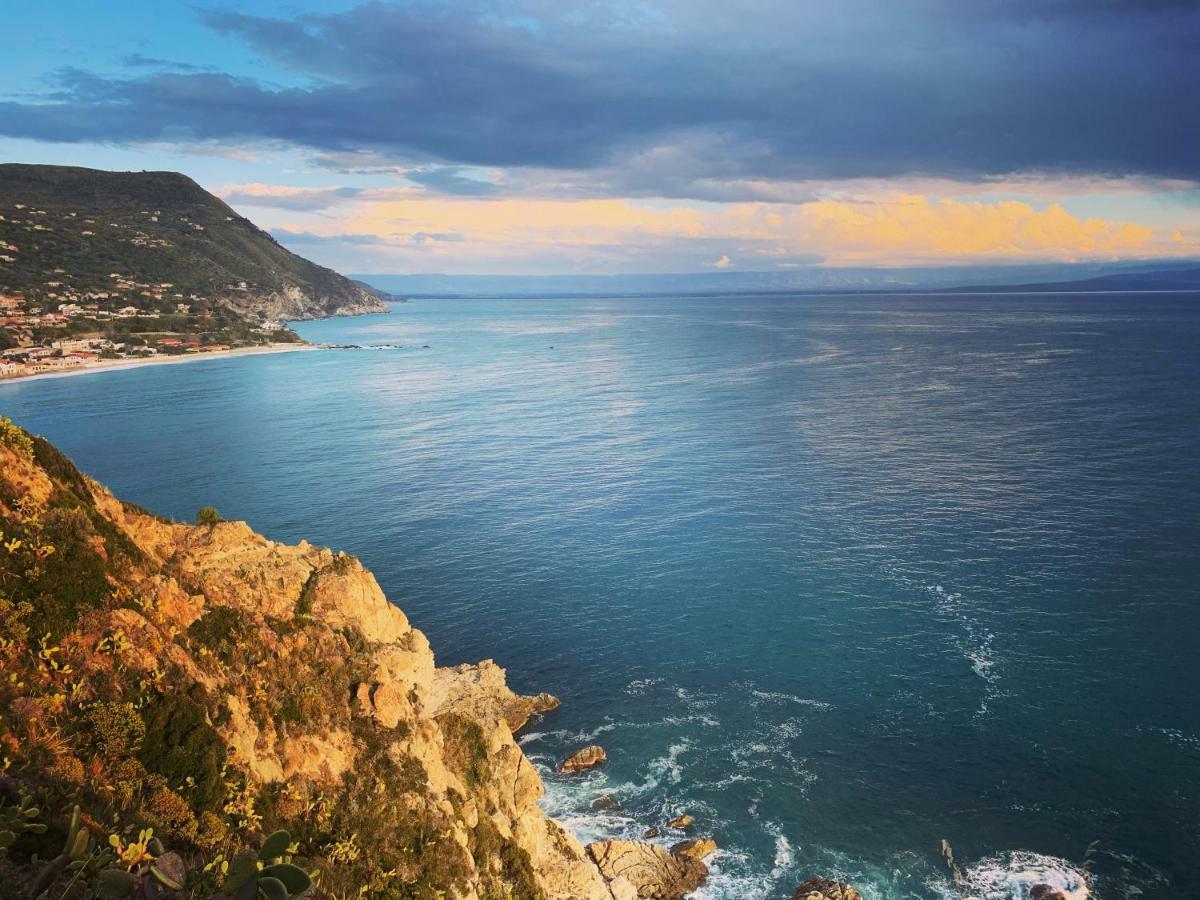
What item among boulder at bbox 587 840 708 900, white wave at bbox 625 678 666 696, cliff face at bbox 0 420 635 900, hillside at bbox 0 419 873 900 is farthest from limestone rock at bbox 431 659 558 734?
boulder at bbox 587 840 708 900

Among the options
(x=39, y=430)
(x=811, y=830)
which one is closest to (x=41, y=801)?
(x=811, y=830)

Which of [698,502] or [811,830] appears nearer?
[811,830]

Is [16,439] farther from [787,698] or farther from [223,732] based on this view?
[787,698]

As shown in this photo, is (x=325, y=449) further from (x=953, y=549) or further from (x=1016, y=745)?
(x=1016, y=745)

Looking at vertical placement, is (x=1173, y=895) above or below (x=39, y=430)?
below

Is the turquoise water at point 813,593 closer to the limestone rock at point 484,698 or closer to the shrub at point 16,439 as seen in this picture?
the limestone rock at point 484,698

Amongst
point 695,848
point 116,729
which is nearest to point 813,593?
point 695,848

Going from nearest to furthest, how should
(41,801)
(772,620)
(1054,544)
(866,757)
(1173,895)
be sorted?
(41,801), (1173,895), (866,757), (772,620), (1054,544)
